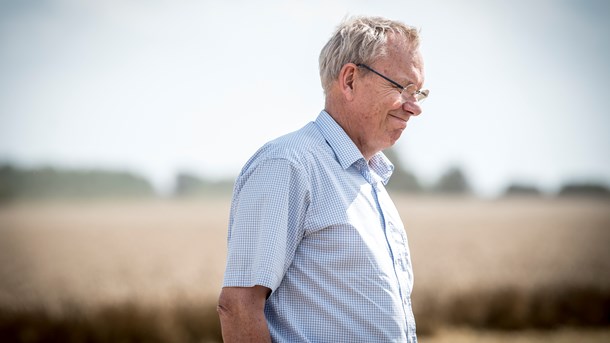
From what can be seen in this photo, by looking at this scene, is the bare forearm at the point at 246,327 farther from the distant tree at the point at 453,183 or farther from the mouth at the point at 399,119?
the distant tree at the point at 453,183

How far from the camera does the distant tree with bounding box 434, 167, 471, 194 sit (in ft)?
146

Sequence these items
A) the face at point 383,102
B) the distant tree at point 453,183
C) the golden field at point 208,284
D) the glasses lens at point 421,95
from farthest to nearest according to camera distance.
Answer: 1. the distant tree at point 453,183
2. the golden field at point 208,284
3. the glasses lens at point 421,95
4. the face at point 383,102

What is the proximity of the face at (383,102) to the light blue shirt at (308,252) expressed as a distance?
280 mm

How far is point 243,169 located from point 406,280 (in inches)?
27.9

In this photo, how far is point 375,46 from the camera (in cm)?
218

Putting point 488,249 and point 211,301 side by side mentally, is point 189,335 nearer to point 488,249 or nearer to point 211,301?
point 211,301

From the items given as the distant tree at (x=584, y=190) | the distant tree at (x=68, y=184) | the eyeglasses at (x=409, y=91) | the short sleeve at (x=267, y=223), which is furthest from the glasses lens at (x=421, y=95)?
the distant tree at (x=584, y=190)

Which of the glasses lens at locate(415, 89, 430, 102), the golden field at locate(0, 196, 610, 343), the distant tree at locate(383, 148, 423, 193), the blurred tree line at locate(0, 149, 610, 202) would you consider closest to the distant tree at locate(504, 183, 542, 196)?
the blurred tree line at locate(0, 149, 610, 202)

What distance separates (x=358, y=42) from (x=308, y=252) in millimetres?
810

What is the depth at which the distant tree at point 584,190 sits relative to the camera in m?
37.9

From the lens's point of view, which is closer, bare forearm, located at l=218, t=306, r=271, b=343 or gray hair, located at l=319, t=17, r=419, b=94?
bare forearm, located at l=218, t=306, r=271, b=343

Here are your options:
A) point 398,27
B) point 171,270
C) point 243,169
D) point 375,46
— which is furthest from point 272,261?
point 171,270

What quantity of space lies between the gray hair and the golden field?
8823mm

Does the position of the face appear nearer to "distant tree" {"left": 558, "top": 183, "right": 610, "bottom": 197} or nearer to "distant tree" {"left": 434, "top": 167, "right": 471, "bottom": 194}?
"distant tree" {"left": 558, "top": 183, "right": 610, "bottom": 197}
